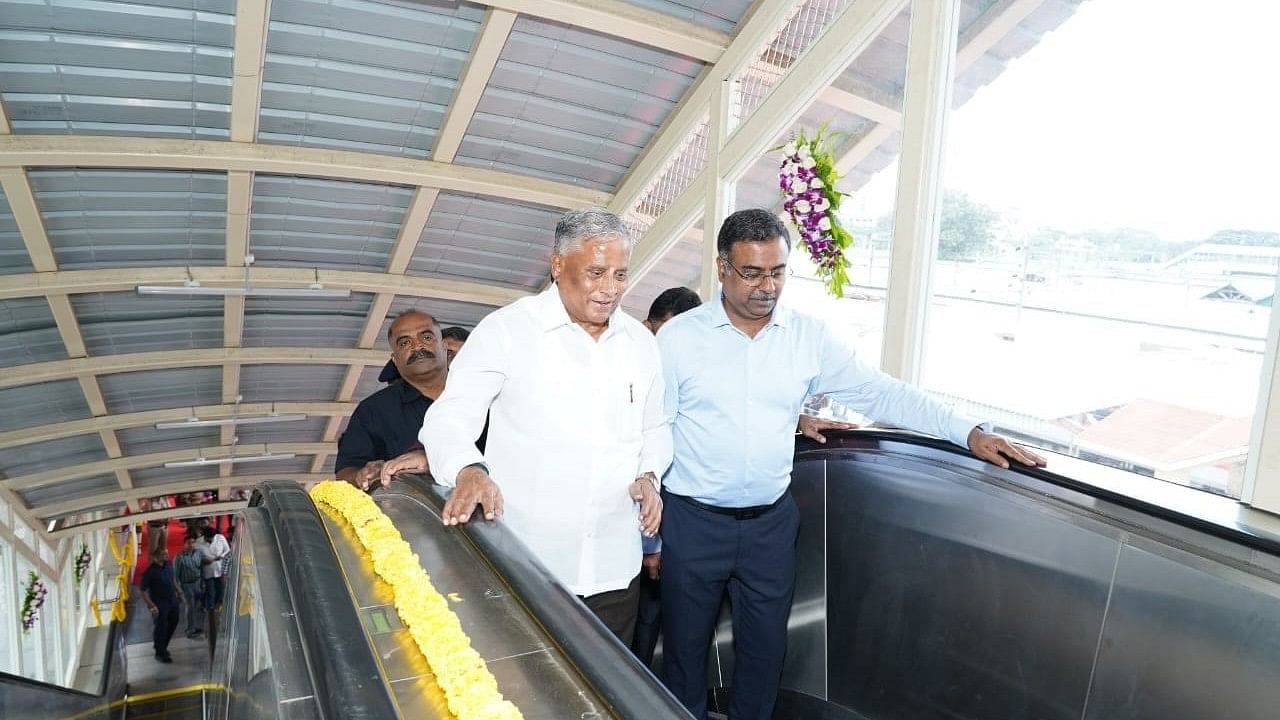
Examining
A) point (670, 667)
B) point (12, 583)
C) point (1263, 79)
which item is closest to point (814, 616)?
point (670, 667)

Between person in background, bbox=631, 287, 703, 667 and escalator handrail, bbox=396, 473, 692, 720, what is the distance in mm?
613

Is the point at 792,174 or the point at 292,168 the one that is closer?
the point at 792,174

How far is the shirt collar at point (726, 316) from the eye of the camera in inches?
116

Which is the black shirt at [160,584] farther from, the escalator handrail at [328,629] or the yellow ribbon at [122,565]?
the escalator handrail at [328,629]

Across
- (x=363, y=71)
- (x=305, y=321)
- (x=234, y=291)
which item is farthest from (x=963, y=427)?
(x=305, y=321)

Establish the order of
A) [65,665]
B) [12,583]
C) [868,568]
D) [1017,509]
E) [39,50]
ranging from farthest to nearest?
[65,665] → [12,583] → [39,50] → [868,568] → [1017,509]

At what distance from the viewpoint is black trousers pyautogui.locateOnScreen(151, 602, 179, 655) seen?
14570mm

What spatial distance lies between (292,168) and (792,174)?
6648mm

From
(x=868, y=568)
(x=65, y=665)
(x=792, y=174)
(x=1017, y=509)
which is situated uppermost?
(x=792, y=174)

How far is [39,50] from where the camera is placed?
24.6ft

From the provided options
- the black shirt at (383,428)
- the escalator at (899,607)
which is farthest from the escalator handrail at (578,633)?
the black shirt at (383,428)

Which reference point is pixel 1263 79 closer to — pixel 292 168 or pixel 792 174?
pixel 792 174

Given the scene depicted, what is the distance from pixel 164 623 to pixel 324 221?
8.74 metres

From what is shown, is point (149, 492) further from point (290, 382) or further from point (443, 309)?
point (443, 309)
